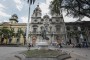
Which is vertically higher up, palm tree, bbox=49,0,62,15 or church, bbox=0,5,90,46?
palm tree, bbox=49,0,62,15

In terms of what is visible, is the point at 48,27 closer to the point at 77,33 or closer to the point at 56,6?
the point at 77,33

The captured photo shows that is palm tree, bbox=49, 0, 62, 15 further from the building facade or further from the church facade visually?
the building facade

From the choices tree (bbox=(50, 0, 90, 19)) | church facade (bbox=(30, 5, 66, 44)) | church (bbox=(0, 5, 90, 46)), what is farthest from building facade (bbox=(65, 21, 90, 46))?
tree (bbox=(50, 0, 90, 19))

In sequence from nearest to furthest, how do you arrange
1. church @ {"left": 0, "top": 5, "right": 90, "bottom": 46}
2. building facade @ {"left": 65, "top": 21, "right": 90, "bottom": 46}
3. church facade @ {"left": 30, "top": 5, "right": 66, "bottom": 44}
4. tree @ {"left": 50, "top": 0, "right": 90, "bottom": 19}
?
tree @ {"left": 50, "top": 0, "right": 90, "bottom": 19} < building facade @ {"left": 65, "top": 21, "right": 90, "bottom": 46} < church @ {"left": 0, "top": 5, "right": 90, "bottom": 46} < church facade @ {"left": 30, "top": 5, "right": 66, "bottom": 44}

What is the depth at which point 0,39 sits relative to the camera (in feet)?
182

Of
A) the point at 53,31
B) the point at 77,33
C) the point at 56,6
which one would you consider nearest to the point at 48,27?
the point at 53,31

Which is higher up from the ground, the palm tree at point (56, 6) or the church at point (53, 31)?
the palm tree at point (56, 6)

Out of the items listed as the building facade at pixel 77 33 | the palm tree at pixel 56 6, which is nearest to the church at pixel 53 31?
the building facade at pixel 77 33

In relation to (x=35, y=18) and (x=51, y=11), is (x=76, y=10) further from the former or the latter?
(x=35, y=18)

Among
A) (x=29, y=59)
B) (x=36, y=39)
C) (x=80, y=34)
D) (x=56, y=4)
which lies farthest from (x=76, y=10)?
(x=36, y=39)

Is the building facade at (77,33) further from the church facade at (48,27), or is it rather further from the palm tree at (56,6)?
the palm tree at (56,6)

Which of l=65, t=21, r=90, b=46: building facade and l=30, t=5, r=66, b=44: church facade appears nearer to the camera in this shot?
l=65, t=21, r=90, b=46: building facade

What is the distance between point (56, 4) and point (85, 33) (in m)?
27.6

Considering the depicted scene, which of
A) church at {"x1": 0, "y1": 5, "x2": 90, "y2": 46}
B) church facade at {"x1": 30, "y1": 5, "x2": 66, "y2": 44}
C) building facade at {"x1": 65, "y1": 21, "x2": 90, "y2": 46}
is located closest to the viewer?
building facade at {"x1": 65, "y1": 21, "x2": 90, "y2": 46}
